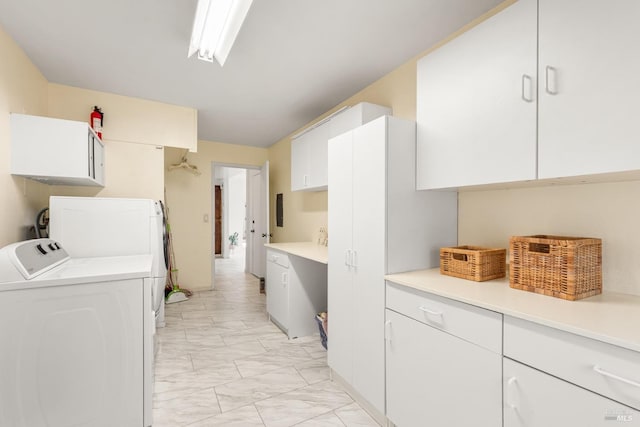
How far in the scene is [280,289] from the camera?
324cm

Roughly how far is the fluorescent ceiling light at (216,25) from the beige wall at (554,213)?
4.55 feet

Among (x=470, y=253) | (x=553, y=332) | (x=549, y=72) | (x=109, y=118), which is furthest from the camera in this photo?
(x=109, y=118)

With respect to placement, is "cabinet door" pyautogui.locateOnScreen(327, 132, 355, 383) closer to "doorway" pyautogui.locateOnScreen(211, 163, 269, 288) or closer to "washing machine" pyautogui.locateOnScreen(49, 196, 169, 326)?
"washing machine" pyautogui.locateOnScreen(49, 196, 169, 326)

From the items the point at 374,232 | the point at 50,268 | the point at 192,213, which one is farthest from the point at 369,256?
the point at 192,213

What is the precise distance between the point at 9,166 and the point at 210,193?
9.70 ft

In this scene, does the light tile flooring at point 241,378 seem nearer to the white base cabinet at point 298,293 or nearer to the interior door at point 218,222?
the white base cabinet at point 298,293

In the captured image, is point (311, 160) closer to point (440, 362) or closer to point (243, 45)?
point (243, 45)

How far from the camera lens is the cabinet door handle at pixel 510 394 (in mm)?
1107

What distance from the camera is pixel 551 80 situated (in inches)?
48.8

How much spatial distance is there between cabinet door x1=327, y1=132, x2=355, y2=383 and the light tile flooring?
258 mm

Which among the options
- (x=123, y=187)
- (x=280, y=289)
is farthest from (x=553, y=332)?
(x=123, y=187)

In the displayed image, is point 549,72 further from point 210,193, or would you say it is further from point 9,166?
point 210,193

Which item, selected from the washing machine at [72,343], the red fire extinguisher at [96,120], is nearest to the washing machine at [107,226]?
the washing machine at [72,343]

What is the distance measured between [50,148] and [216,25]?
62.8 inches
